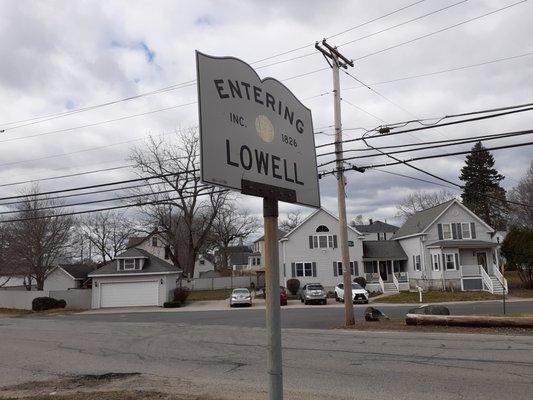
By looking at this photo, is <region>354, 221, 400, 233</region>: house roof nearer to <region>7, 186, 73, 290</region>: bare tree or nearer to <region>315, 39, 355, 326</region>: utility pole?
<region>7, 186, 73, 290</region>: bare tree

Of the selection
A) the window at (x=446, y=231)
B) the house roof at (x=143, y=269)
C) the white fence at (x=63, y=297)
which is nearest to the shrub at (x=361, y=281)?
the window at (x=446, y=231)

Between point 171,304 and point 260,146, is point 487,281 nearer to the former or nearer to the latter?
point 171,304

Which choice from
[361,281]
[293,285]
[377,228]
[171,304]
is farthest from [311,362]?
[377,228]

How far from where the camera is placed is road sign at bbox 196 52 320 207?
10.5 ft

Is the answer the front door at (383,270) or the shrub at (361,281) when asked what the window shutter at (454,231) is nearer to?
the front door at (383,270)

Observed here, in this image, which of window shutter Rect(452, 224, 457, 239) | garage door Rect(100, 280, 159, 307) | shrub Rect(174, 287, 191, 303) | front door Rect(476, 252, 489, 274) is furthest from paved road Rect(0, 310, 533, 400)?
front door Rect(476, 252, 489, 274)

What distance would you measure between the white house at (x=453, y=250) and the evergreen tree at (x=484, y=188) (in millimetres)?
28000

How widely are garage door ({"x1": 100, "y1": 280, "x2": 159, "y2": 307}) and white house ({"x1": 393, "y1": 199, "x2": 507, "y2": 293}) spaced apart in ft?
79.3

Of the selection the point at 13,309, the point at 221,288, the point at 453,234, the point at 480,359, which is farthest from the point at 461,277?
the point at 13,309

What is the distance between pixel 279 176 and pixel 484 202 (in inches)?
3081

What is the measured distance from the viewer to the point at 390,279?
5178 cm

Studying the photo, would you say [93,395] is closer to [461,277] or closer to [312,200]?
[312,200]

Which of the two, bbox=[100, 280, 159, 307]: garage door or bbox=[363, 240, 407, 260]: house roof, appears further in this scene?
bbox=[363, 240, 407, 260]: house roof

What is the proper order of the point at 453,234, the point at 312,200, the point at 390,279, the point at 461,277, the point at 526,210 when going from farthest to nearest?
the point at 526,210, the point at 390,279, the point at 453,234, the point at 461,277, the point at 312,200
